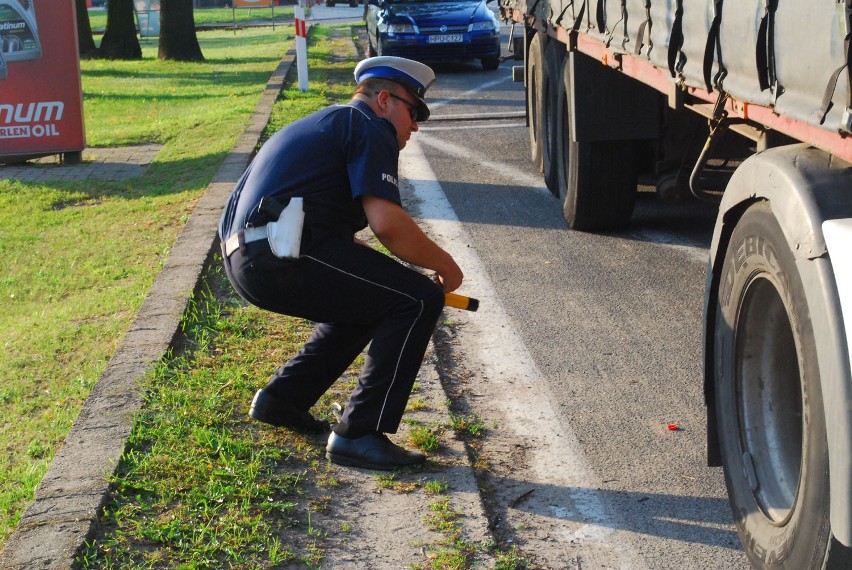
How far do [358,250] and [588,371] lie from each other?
5.00ft

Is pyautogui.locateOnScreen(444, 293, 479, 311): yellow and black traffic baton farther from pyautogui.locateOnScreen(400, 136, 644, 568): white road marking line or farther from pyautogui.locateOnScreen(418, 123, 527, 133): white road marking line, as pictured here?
pyautogui.locateOnScreen(418, 123, 527, 133): white road marking line

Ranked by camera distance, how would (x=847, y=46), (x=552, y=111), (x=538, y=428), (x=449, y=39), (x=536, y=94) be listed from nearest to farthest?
(x=847, y=46), (x=538, y=428), (x=552, y=111), (x=536, y=94), (x=449, y=39)

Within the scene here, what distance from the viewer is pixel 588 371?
16.7 feet

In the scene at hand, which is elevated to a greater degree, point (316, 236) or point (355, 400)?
point (316, 236)

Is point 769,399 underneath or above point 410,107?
underneath

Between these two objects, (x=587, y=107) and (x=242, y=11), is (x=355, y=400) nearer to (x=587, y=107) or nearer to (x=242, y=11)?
(x=587, y=107)

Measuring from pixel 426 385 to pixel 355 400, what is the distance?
0.84 m

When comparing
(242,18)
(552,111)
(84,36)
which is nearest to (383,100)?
(552,111)

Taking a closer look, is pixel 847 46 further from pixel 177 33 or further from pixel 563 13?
pixel 177 33

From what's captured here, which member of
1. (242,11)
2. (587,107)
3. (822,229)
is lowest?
(242,11)

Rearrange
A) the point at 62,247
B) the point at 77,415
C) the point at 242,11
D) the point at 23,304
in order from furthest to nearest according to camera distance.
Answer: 1. the point at 242,11
2. the point at 62,247
3. the point at 23,304
4. the point at 77,415

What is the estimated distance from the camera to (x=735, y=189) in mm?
3230

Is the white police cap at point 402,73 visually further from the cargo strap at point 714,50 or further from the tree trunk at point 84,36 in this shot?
the tree trunk at point 84,36

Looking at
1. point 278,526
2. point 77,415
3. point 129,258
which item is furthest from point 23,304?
point 278,526
